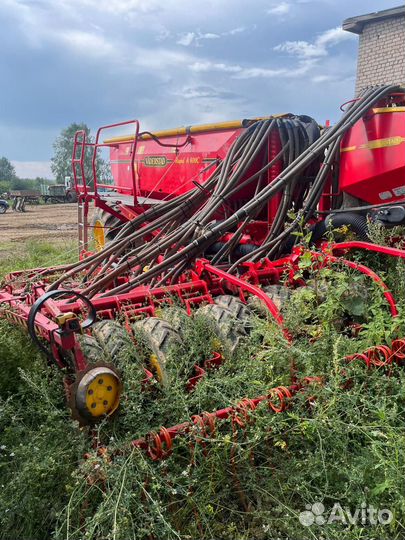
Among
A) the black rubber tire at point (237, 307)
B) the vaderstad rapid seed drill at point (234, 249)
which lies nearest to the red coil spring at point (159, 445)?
the vaderstad rapid seed drill at point (234, 249)

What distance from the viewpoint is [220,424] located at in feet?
7.93

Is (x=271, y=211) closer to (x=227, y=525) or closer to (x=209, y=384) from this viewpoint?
(x=209, y=384)

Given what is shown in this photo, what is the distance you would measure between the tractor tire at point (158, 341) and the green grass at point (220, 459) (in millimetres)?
71

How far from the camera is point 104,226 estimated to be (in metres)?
7.36

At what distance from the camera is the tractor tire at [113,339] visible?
10.0 ft

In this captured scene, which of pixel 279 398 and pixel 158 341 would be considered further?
pixel 158 341

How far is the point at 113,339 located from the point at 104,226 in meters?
4.50

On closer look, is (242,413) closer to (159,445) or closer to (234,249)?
(159,445)

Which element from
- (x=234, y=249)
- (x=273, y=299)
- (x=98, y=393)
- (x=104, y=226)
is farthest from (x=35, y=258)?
(x=98, y=393)

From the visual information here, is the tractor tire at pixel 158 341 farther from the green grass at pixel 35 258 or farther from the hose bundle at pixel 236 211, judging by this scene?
the green grass at pixel 35 258

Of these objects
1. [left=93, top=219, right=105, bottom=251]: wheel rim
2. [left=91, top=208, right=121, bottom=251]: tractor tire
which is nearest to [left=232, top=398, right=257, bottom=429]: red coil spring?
[left=91, top=208, right=121, bottom=251]: tractor tire

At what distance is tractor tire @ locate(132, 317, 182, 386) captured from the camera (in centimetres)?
299

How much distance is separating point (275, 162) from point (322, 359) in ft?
7.31

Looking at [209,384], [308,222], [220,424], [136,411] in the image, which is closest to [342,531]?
[220,424]
